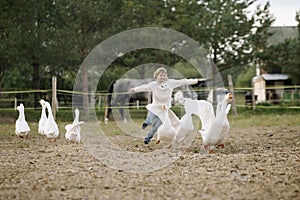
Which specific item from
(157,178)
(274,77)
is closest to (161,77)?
(157,178)

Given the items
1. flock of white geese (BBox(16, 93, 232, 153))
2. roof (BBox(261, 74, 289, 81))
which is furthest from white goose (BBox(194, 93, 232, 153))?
roof (BBox(261, 74, 289, 81))

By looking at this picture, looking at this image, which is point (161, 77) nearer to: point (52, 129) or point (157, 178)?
point (52, 129)

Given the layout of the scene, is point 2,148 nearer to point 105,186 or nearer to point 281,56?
point 105,186

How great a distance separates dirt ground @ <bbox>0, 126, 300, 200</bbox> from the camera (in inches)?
177

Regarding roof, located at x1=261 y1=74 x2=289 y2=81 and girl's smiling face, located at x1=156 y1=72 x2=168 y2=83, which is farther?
roof, located at x1=261 y1=74 x2=289 y2=81

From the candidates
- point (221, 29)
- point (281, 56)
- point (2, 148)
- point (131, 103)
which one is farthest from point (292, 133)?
point (281, 56)

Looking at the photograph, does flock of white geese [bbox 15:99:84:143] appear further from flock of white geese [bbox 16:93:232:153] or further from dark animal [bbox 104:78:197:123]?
dark animal [bbox 104:78:197:123]

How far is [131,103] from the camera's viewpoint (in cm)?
1972

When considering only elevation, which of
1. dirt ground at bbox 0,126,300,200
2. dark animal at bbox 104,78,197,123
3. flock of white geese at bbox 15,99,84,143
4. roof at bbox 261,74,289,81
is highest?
roof at bbox 261,74,289,81

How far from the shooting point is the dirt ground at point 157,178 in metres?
4.49

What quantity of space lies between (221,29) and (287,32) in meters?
20.9

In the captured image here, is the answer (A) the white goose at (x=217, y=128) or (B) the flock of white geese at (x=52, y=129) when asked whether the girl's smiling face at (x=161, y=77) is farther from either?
(B) the flock of white geese at (x=52, y=129)

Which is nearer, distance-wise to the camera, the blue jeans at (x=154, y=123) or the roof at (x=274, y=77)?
the blue jeans at (x=154, y=123)

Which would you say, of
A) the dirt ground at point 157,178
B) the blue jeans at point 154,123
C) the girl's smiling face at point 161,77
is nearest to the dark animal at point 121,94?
the blue jeans at point 154,123
